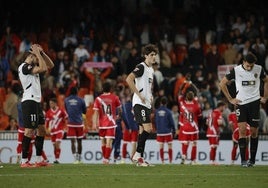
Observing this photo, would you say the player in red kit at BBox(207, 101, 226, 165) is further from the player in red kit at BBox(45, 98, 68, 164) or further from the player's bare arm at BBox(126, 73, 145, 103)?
the player's bare arm at BBox(126, 73, 145, 103)

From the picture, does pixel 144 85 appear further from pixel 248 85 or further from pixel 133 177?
pixel 133 177

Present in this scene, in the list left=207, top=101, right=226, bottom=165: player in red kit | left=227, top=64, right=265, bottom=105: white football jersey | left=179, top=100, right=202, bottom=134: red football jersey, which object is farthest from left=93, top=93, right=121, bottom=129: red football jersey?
left=227, top=64, right=265, bottom=105: white football jersey

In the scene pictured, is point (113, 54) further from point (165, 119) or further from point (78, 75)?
point (165, 119)

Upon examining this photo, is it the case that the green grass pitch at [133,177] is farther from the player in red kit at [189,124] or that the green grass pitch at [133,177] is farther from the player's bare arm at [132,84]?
the player in red kit at [189,124]

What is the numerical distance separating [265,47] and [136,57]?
4821 mm

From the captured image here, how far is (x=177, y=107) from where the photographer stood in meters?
29.8

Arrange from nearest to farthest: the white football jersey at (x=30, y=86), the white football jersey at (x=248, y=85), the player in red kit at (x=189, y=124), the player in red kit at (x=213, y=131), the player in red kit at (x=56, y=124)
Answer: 1. the white football jersey at (x=30, y=86)
2. the white football jersey at (x=248, y=85)
3. the player in red kit at (x=56, y=124)
4. the player in red kit at (x=189, y=124)
5. the player in red kit at (x=213, y=131)

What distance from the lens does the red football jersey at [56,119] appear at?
26.4 meters

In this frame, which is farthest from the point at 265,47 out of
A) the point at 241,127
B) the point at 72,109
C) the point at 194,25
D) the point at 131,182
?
the point at 131,182

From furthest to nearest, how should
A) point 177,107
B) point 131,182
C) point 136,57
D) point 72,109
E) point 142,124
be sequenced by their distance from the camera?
point 136,57, point 177,107, point 72,109, point 142,124, point 131,182

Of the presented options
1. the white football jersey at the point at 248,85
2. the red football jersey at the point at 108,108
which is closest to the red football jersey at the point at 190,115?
the red football jersey at the point at 108,108

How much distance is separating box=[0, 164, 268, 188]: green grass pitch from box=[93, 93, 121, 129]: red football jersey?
18.8ft

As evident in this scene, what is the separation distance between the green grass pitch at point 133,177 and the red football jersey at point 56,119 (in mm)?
7425

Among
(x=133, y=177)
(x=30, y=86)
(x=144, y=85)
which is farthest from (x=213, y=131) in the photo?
(x=133, y=177)
